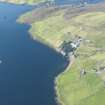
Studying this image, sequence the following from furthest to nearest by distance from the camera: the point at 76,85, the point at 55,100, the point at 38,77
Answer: the point at 38,77
the point at 76,85
the point at 55,100

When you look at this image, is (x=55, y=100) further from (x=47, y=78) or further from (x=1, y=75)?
(x=1, y=75)

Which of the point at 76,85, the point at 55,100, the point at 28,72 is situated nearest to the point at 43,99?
the point at 55,100

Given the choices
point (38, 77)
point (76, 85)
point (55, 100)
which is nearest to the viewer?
point (55, 100)

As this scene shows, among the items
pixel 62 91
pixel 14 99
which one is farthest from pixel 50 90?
pixel 14 99

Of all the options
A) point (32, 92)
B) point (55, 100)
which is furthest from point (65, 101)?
point (32, 92)

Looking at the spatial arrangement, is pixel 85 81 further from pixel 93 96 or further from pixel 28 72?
pixel 28 72

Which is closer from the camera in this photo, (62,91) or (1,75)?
(62,91)

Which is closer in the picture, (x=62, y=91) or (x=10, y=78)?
(x=62, y=91)

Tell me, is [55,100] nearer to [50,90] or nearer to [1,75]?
[50,90]
